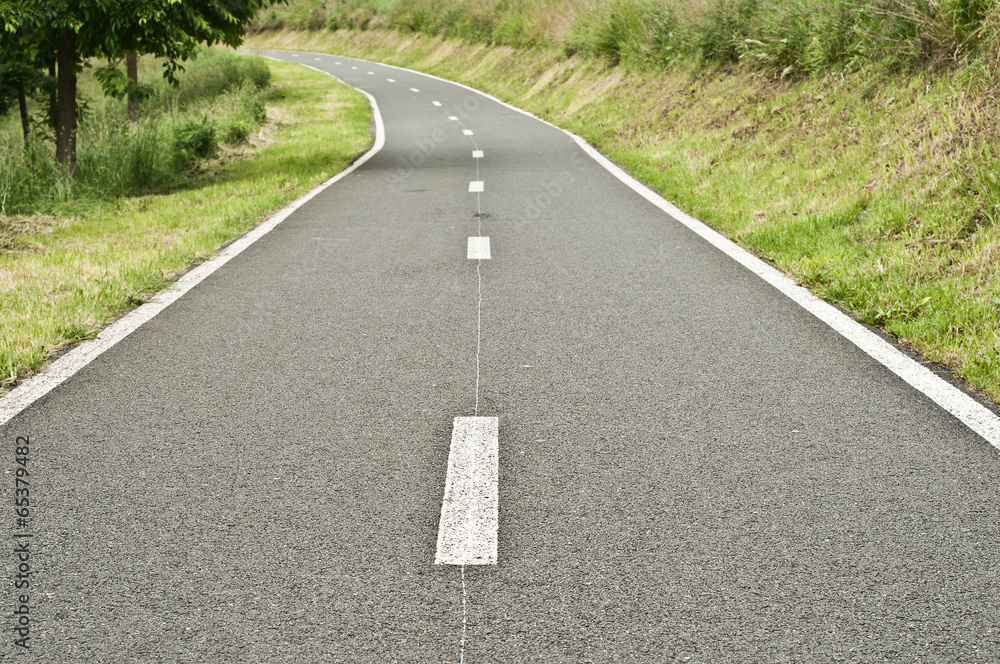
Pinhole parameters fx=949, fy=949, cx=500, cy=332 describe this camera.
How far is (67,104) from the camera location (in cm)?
1600

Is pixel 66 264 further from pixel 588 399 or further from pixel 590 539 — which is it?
pixel 590 539

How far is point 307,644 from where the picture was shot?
281 cm

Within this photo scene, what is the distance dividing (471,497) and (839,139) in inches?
385

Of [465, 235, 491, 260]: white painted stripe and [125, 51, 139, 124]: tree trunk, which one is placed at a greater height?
[125, 51, 139, 124]: tree trunk

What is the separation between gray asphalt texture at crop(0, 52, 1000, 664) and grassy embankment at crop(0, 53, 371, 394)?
709 mm

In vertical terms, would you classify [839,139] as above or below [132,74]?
below

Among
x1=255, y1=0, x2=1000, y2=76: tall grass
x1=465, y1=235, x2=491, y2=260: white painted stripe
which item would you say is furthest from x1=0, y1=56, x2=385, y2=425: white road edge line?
x1=255, y1=0, x2=1000, y2=76: tall grass

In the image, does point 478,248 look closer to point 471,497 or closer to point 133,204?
point 471,497

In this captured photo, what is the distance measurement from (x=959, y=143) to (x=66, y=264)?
8.38 meters

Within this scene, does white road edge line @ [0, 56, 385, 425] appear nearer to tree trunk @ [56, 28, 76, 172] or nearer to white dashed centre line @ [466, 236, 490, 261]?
white dashed centre line @ [466, 236, 490, 261]

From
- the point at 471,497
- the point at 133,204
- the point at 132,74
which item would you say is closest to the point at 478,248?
the point at 471,497

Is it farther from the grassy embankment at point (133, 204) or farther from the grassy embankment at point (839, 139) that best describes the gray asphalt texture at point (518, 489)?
the grassy embankment at point (839, 139)

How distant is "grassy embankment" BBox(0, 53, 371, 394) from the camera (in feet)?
22.3

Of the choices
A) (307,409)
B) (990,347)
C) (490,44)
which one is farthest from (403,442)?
(490,44)
